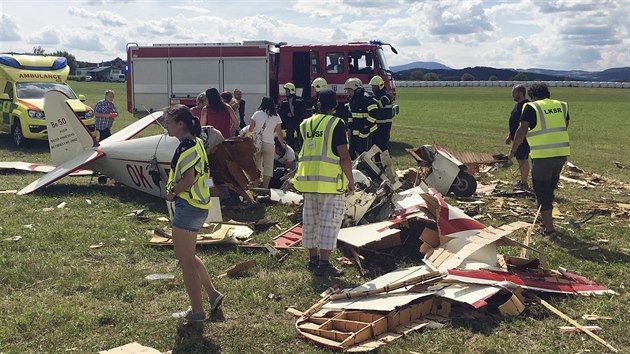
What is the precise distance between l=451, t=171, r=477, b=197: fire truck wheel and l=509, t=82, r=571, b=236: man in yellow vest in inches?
87.2

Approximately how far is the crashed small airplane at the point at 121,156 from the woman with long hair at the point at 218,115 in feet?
2.26

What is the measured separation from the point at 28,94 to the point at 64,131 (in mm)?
7374

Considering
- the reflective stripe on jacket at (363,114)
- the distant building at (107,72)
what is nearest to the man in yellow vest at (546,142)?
the reflective stripe on jacket at (363,114)

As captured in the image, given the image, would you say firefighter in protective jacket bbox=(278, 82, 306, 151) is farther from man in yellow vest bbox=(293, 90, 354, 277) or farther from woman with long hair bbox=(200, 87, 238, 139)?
man in yellow vest bbox=(293, 90, 354, 277)

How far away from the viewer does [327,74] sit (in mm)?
16422

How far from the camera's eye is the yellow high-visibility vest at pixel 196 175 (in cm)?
423

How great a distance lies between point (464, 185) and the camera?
9.44 meters

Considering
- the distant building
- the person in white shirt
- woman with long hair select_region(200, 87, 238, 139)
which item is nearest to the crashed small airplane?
woman with long hair select_region(200, 87, 238, 139)

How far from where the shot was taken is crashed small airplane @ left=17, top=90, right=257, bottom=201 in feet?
27.7

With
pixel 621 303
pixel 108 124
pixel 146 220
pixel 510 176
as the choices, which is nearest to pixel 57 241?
pixel 146 220

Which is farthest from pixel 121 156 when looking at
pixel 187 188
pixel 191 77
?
pixel 191 77

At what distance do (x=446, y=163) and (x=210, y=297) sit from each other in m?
6.02

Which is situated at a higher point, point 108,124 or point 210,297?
point 108,124

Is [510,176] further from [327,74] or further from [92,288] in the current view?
[92,288]
